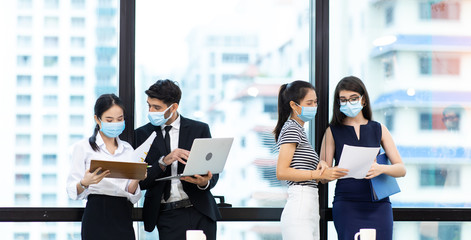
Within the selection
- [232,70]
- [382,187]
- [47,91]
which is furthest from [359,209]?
[47,91]

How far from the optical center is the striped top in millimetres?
3189

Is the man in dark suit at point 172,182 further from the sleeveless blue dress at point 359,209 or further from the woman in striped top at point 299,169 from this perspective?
the sleeveless blue dress at point 359,209

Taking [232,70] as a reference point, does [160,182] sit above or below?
below

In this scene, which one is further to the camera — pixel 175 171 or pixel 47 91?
pixel 47 91

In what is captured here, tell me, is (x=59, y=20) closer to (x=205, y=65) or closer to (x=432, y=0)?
(x=205, y=65)

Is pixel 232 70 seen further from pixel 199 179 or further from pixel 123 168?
pixel 123 168

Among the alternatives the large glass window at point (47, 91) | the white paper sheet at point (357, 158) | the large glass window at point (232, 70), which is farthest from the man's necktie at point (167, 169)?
the white paper sheet at point (357, 158)

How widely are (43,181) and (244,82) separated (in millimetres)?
1366

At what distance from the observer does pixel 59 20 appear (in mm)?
3580

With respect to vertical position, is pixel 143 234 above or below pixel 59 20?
below

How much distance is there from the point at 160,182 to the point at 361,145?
1165 millimetres

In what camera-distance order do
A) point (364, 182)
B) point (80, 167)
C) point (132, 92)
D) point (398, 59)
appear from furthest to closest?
point (398, 59), point (132, 92), point (364, 182), point (80, 167)

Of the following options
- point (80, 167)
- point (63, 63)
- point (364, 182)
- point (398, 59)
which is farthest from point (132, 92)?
point (398, 59)

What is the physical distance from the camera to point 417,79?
12.5 feet
